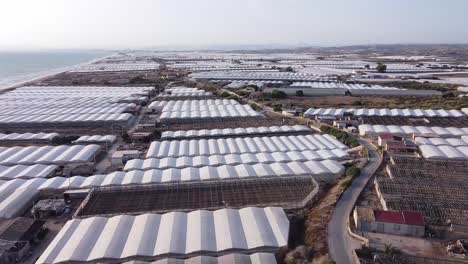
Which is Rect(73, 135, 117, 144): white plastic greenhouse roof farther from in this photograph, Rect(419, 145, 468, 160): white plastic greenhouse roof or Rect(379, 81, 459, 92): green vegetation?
Rect(379, 81, 459, 92): green vegetation

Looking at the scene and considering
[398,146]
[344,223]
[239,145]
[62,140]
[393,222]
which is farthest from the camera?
[62,140]

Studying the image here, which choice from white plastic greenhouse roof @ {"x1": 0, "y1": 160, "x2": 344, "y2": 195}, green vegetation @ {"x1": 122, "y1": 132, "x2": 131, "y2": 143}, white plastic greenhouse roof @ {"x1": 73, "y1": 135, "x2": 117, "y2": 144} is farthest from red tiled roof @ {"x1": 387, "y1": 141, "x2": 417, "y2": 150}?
white plastic greenhouse roof @ {"x1": 73, "y1": 135, "x2": 117, "y2": 144}

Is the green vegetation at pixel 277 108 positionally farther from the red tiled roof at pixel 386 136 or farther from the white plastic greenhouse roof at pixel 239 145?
the red tiled roof at pixel 386 136

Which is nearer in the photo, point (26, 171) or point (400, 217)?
point (400, 217)

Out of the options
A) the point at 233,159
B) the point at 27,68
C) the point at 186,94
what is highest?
the point at 186,94

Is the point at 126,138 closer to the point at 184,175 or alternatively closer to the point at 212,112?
the point at 212,112

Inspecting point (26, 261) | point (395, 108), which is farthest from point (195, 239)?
point (395, 108)

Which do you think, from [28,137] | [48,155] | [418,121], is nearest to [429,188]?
[418,121]

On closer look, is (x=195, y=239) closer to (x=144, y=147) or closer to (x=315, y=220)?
(x=315, y=220)
